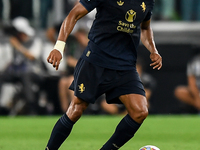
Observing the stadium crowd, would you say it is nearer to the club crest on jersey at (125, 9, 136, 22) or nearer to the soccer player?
the soccer player

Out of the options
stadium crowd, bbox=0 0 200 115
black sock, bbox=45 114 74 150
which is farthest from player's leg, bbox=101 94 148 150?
stadium crowd, bbox=0 0 200 115

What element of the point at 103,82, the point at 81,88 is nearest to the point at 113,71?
the point at 103,82

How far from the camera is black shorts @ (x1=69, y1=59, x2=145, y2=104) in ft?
17.2

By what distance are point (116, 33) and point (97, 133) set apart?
3.63 m

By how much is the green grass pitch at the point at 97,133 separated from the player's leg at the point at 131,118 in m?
1.32

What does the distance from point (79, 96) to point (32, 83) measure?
21.6ft

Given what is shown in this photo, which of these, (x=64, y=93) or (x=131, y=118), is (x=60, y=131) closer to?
(x=131, y=118)

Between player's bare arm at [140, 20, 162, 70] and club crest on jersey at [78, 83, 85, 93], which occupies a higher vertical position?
player's bare arm at [140, 20, 162, 70]

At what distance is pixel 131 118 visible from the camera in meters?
5.18

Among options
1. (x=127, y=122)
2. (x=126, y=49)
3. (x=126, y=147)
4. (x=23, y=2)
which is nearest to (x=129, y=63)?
(x=126, y=49)

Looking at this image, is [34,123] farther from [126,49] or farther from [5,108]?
[126,49]

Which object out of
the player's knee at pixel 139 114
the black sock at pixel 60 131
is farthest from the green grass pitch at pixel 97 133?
the player's knee at pixel 139 114

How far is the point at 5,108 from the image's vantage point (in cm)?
1174

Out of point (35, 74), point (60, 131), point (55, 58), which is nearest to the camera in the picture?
point (55, 58)
